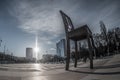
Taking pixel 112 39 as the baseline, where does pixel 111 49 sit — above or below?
below

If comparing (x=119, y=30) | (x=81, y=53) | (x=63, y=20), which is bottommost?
(x=81, y=53)

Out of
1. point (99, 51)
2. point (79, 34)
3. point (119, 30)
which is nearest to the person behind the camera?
point (79, 34)

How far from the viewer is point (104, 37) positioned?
4188 cm

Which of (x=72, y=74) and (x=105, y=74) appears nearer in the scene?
(x=105, y=74)

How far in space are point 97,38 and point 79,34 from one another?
37.3 meters

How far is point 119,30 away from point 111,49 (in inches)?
337

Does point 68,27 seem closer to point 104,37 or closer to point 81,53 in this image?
point 104,37

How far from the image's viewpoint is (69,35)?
840 cm

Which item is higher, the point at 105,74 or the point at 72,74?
the point at 105,74

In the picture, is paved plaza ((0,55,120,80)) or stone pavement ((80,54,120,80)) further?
paved plaza ((0,55,120,80))

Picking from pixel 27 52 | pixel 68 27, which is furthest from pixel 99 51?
pixel 27 52

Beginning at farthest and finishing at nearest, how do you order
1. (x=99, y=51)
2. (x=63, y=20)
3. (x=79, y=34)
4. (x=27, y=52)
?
(x=27, y=52)
(x=99, y=51)
(x=63, y=20)
(x=79, y=34)

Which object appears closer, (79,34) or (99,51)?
(79,34)

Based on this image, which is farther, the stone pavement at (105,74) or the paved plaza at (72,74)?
the paved plaza at (72,74)
